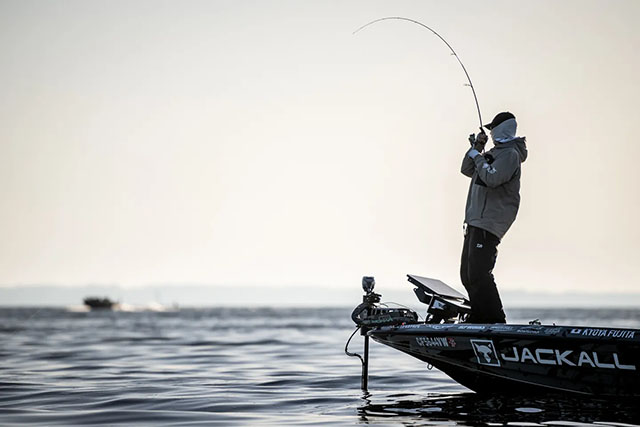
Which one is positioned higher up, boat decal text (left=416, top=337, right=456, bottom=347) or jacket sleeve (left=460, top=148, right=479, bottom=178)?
jacket sleeve (left=460, top=148, right=479, bottom=178)

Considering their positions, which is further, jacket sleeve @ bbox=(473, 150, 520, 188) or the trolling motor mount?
the trolling motor mount

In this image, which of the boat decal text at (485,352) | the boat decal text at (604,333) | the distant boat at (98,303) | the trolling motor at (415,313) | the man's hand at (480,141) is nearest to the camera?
the boat decal text at (604,333)

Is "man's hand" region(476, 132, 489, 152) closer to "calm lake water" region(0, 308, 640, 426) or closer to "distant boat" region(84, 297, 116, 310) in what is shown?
"calm lake water" region(0, 308, 640, 426)

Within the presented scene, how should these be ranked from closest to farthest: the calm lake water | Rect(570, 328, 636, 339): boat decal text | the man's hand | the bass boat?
1. Rect(570, 328, 636, 339): boat decal text
2. the bass boat
3. the calm lake water
4. the man's hand

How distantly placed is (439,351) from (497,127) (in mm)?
2263

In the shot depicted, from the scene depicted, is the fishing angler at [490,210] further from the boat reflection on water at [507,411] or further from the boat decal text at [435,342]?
the boat reflection on water at [507,411]

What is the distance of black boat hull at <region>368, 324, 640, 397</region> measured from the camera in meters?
6.98

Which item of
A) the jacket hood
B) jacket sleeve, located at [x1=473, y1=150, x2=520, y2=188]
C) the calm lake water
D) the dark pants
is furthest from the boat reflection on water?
the jacket hood

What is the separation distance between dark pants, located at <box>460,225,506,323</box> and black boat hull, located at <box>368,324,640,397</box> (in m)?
0.27

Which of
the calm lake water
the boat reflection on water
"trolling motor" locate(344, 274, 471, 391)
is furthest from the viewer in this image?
"trolling motor" locate(344, 274, 471, 391)

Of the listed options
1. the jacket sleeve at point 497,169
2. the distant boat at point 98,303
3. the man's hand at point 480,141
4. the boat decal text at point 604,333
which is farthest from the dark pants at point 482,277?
the distant boat at point 98,303

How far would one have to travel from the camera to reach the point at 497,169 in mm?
7723

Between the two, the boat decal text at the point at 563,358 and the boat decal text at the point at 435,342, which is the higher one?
the boat decal text at the point at 435,342

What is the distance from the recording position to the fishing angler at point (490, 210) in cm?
786
